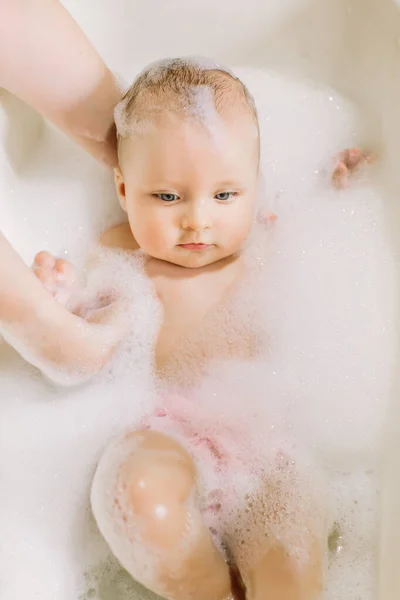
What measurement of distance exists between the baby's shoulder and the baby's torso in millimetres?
85

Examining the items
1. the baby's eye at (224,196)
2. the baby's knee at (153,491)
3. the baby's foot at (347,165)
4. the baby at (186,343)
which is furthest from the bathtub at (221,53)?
the baby's knee at (153,491)

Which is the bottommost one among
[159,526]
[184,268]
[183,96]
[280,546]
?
[280,546]

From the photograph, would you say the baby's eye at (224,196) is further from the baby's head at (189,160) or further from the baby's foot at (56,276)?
the baby's foot at (56,276)

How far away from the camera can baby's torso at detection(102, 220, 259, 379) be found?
3.63ft

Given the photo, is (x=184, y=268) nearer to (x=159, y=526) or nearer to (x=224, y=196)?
(x=224, y=196)

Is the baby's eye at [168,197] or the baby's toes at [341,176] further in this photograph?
the baby's toes at [341,176]

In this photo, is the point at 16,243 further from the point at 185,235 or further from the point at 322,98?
the point at 322,98

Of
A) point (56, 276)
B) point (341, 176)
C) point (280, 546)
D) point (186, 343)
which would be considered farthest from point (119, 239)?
point (280, 546)

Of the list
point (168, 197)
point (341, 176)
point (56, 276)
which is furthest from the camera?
point (341, 176)

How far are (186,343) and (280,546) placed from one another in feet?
1.17

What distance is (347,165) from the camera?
1290 millimetres

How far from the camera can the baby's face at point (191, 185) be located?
3.26 feet

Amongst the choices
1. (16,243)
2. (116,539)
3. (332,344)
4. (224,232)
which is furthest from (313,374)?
(16,243)

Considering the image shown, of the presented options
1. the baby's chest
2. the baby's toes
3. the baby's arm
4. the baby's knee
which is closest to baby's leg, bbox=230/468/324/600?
the baby's knee
